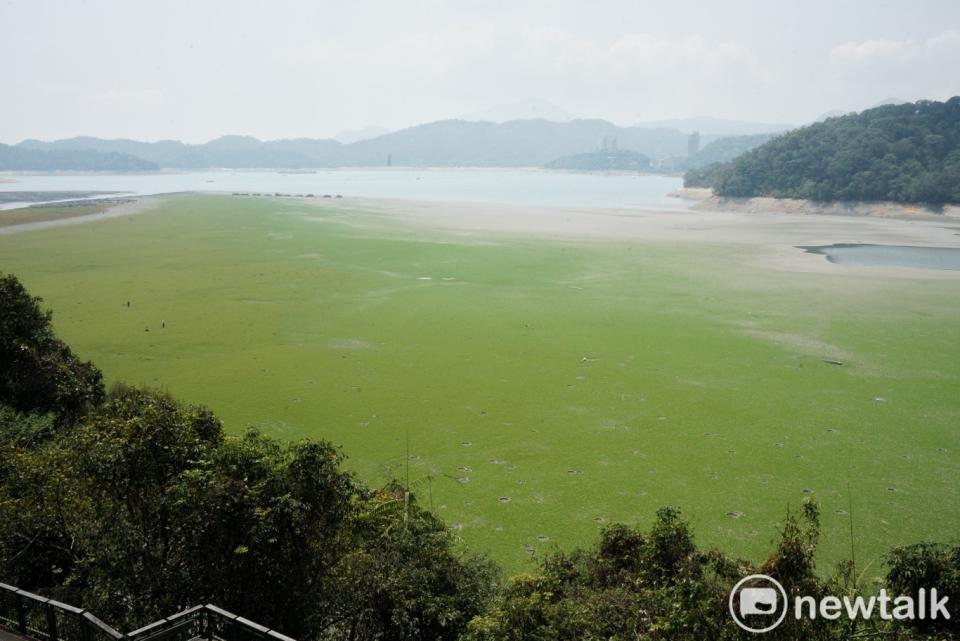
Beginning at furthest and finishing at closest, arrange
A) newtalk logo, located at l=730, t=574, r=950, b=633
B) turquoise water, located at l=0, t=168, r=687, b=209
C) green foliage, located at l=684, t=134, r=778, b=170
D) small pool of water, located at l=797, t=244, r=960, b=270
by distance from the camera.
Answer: green foliage, located at l=684, t=134, r=778, b=170
turquoise water, located at l=0, t=168, r=687, b=209
small pool of water, located at l=797, t=244, r=960, b=270
newtalk logo, located at l=730, t=574, r=950, b=633

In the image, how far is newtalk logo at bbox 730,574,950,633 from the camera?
4.52m

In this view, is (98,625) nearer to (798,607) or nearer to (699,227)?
(798,607)

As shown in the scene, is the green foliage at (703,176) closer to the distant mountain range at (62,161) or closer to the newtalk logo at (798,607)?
the newtalk logo at (798,607)

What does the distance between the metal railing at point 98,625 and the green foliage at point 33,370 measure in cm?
679

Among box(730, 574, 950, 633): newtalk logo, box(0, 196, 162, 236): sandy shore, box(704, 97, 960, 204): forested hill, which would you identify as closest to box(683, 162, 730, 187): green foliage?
box(704, 97, 960, 204): forested hill

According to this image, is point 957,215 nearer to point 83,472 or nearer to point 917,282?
point 917,282

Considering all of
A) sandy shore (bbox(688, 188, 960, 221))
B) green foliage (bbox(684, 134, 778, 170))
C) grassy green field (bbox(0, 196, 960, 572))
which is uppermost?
green foliage (bbox(684, 134, 778, 170))

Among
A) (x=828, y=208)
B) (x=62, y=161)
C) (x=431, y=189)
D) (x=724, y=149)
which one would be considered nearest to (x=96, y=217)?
(x=431, y=189)

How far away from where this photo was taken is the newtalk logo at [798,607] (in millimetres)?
4516

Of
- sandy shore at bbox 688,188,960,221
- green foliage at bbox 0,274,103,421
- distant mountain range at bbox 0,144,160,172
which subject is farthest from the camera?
distant mountain range at bbox 0,144,160,172

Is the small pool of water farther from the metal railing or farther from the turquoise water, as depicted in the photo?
the metal railing

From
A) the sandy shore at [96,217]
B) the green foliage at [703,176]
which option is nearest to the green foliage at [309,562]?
the sandy shore at [96,217]

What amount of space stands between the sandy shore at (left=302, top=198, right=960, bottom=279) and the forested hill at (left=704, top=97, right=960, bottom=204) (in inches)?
167

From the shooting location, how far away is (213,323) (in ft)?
63.2
